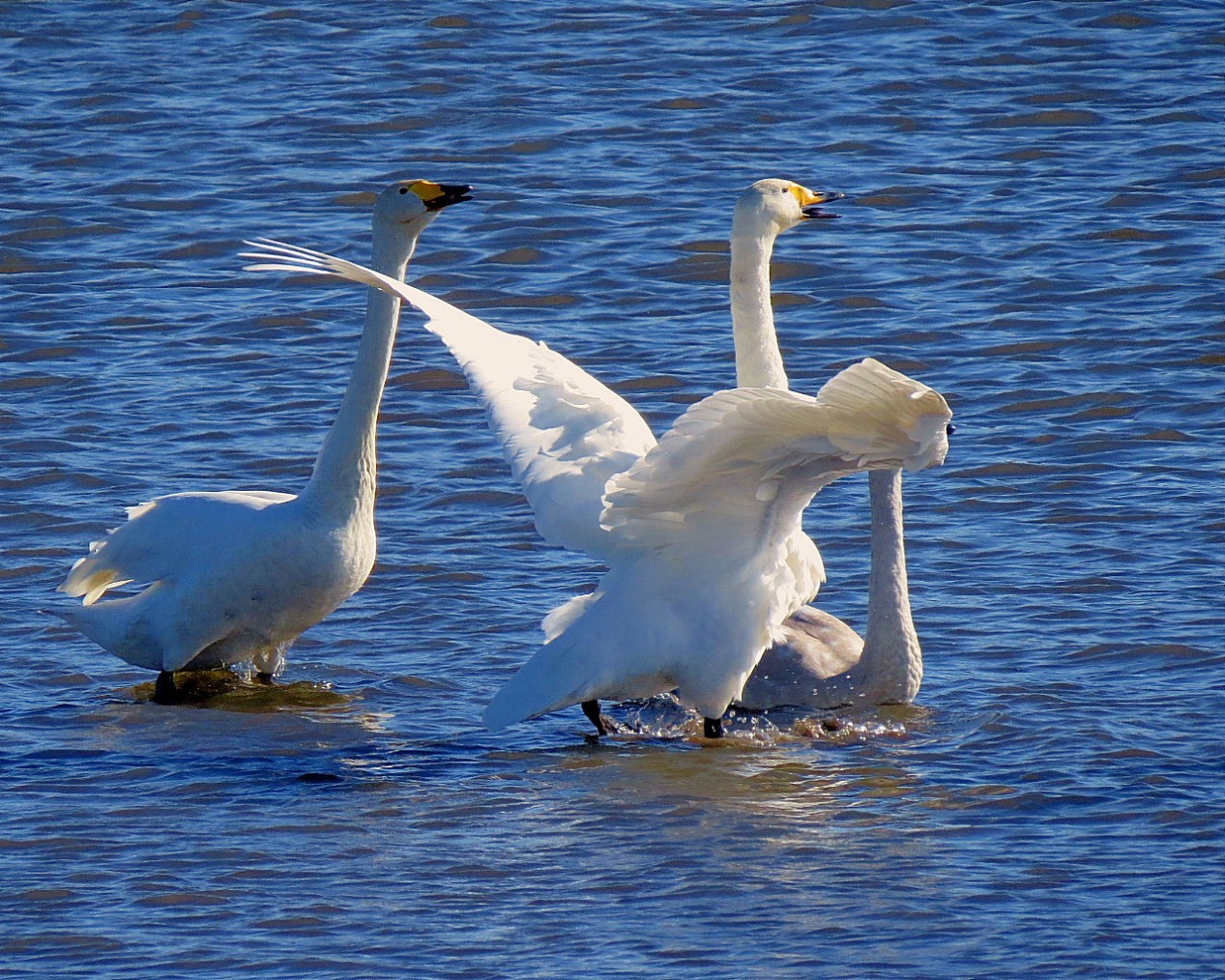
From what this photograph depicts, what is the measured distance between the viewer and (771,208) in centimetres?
830

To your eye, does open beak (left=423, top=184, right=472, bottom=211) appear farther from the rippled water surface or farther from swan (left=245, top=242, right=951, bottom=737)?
the rippled water surface

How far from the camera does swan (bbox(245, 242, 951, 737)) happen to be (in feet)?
20.7

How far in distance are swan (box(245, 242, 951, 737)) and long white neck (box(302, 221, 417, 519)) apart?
280 mm

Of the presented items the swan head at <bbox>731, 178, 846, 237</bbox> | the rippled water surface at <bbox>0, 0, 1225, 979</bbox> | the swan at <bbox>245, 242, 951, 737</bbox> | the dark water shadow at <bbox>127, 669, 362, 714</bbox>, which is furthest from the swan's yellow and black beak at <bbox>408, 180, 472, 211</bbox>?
the dark water shadow at <bbox>127, 669, 362, 714</bbox>

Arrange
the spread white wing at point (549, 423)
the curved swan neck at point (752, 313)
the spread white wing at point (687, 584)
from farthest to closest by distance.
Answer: the curved swan neck at point (752, 313)
the spread white wing at point (549, 423)
the spread white wing at point (687, 584)

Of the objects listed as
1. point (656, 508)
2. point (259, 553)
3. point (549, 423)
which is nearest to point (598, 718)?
point (656, 508)

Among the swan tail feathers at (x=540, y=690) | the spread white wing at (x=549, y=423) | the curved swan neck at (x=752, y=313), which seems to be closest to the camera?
the swan tail feathers at (x=540, y=690)

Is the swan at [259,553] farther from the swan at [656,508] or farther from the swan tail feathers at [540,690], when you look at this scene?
the swan tail feathers at [540,690]

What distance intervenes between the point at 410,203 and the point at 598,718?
189 cm

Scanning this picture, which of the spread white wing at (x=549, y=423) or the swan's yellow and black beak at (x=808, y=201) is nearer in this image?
the spread white wing at (x=549, y=423)

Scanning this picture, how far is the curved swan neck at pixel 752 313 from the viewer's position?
8.16 meters

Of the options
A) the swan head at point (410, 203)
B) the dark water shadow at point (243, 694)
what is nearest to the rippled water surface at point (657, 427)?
the dark water shadow at point (243, 694)

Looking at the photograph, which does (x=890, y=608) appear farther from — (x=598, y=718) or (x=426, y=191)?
(x=426, y=191)

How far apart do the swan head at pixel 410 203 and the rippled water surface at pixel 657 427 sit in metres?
1.56
